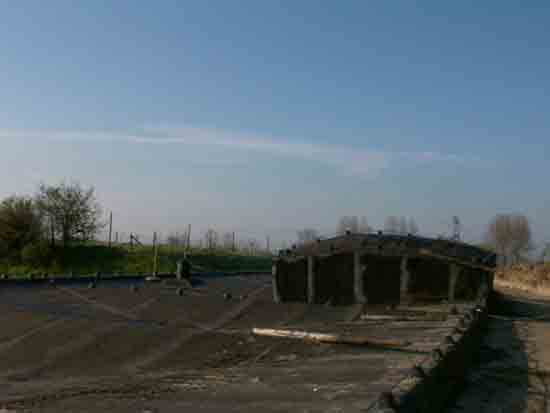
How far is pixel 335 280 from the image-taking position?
16359mm

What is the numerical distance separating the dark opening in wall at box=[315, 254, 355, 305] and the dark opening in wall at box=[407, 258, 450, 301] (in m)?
1.55

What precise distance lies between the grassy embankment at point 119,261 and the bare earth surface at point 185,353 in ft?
93.1

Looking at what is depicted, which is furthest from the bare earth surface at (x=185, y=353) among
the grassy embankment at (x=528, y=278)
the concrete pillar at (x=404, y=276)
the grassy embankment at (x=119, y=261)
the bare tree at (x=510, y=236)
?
the bare tree at (x=510, y=236)

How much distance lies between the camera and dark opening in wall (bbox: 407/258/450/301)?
1573 centimetres

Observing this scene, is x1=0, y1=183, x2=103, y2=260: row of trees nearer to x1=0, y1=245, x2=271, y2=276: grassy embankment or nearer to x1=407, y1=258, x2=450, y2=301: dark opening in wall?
x1=0, y1=245, x2=271, y2=276: grassy embankment

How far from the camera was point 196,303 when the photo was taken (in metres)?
15.3

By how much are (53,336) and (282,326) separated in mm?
4445

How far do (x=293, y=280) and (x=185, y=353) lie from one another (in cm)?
641

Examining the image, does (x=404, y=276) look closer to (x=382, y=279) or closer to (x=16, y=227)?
(x=382, y=279)

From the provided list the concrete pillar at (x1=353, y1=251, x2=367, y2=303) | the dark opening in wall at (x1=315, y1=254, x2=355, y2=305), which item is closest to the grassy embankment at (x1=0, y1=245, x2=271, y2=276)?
the dark opening in wall at (x1=315, y1=254, x2=355, y2=305)

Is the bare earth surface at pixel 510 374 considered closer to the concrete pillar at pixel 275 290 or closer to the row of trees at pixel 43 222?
the concrete pillar at pixel 275 290

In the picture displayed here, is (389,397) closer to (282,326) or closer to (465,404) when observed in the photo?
(465,404)

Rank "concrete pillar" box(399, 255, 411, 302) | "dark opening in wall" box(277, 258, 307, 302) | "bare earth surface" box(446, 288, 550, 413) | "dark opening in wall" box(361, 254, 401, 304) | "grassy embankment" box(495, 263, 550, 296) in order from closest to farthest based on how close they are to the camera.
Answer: "bare earth surface" box(446, 288, 550, 413)
"concrete pillar" box(399, 255, 411, 302)
"dark opening in wall" box(361, 254, 401, 304)
"dark opening in wall" box(277, 258, 307, 302)
"grassy embankment" box(495, 263, 550, 296)

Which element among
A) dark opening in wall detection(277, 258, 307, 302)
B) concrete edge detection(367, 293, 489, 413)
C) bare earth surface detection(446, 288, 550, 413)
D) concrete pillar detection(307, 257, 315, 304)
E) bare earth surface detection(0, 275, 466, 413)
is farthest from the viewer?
dark opening in wall detection(277, 258, 307, 302)
